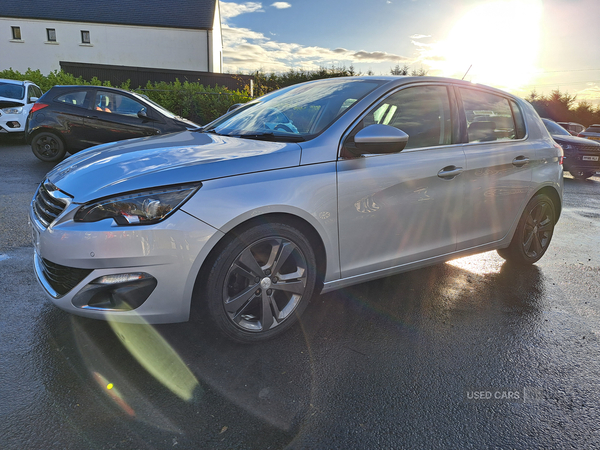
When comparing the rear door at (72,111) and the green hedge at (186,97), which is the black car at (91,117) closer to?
the rear door at (72,111)

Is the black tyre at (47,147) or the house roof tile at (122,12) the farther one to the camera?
the house roof tile at (122,12)

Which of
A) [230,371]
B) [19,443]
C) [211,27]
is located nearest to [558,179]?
[230,371]

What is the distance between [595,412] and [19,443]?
276cm

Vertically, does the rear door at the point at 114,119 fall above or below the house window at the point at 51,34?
below

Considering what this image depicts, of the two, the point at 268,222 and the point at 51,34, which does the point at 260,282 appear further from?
the point at 51,34

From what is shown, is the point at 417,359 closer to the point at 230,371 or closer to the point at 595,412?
the point at 595,412

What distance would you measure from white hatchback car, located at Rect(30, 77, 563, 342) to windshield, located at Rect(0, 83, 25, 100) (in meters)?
10.7

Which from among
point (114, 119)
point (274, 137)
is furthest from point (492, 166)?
point (114, 119)

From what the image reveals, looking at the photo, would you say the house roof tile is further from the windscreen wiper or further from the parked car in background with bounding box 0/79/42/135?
the windscreen wiper

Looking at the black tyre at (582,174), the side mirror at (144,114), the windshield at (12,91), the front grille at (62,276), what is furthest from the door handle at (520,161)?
the windshield at (12,91)

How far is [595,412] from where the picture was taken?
2.29 metres

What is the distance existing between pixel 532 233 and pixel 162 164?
140 inches

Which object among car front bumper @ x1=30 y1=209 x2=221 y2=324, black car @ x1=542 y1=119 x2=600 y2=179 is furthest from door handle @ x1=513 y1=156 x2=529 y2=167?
black car @ x1=542 y1=119 x2=600 y2=179

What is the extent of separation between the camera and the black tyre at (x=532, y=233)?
4.14 meters
